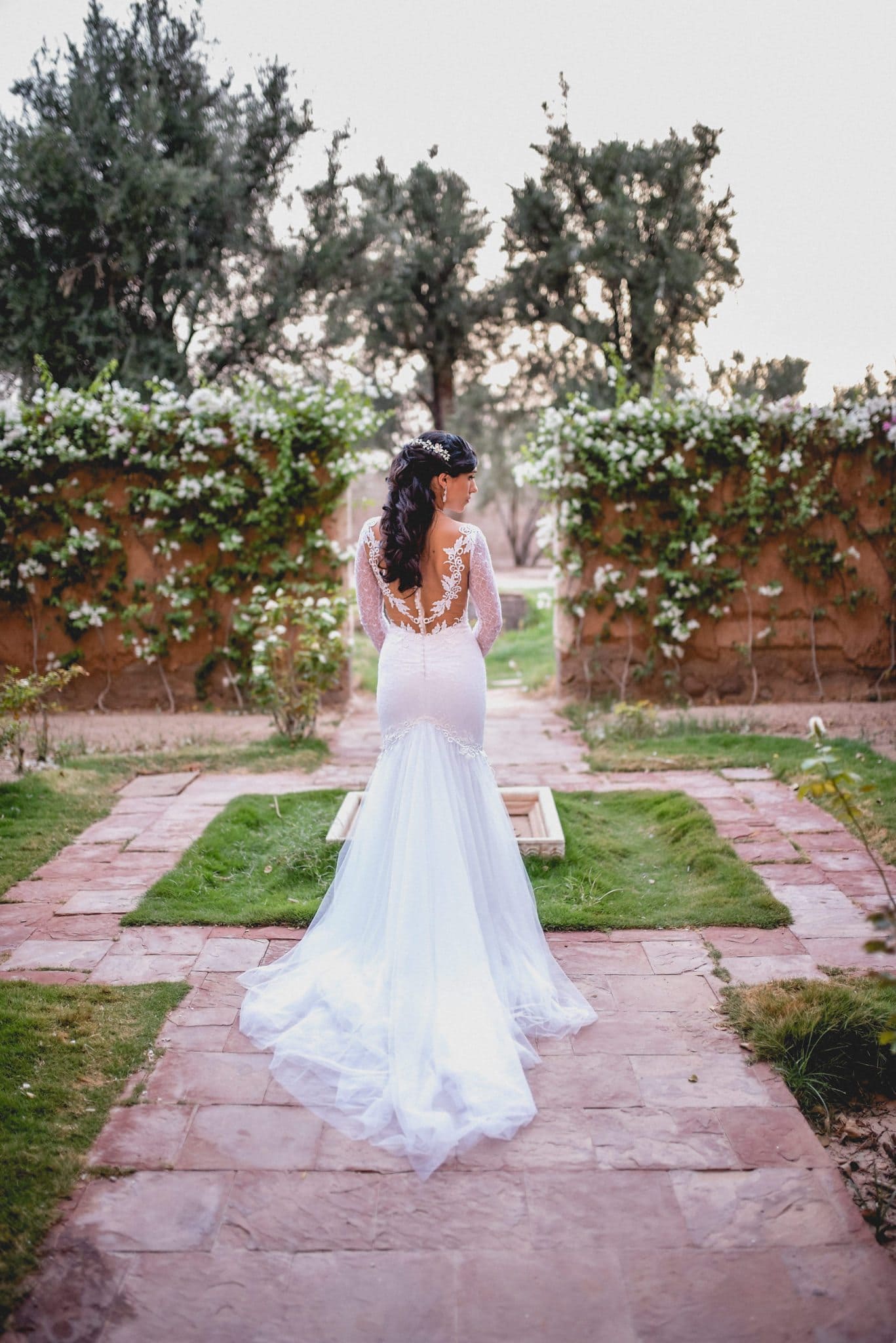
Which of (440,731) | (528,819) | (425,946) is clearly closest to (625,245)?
(528,819)

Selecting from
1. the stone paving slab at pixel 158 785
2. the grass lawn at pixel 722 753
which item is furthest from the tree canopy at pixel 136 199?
the grass lawn at pixel 722 753

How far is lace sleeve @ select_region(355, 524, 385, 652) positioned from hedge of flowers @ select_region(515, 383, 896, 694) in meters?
4.30

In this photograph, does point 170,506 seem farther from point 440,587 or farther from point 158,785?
point 440,587

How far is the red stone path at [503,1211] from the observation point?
5.88 ft

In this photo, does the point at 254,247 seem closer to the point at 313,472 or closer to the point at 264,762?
the point at 313,472

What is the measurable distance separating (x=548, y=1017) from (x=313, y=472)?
535 centimetres

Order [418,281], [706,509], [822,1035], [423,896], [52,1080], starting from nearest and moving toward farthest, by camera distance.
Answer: [52,1080] < [822,1035] < [423,896] < [706,509] < [418,281]

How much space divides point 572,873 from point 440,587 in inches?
60.6

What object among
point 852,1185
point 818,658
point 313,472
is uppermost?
point 313,472

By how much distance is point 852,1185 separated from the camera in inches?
85.7

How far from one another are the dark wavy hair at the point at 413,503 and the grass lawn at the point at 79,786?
7.16 ft

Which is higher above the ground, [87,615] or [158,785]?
[87,615]

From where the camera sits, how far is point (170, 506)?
7305 millimetres

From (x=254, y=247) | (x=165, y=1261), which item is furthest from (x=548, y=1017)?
(x=254, y=247)
